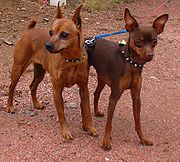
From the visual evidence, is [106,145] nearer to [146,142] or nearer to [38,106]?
[146,142]

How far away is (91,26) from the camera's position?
9398mm

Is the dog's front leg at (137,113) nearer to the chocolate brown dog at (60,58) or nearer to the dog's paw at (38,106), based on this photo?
the chocolate brown dog at (60,58)

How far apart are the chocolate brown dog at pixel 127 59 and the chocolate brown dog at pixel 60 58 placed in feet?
0.82

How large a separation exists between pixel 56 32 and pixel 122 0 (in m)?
7.88

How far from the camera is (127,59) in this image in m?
4.46

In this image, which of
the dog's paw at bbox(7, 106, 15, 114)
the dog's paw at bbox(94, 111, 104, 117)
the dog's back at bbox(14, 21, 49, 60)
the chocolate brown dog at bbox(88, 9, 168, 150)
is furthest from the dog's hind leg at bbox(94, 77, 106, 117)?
the dog's paw at bbox(7, 106, 15, 114)

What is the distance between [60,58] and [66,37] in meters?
0.35

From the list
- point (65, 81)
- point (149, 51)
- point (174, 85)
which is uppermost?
point (149, 51)

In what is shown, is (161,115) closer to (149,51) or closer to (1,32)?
(149,51)

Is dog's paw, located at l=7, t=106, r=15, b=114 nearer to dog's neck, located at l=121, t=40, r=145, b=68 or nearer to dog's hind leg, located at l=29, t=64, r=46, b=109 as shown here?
dog's hind leg, located at l=29, t=64, r=46, b=109

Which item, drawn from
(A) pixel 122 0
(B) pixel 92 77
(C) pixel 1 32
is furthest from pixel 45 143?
(A) pixel 122 0

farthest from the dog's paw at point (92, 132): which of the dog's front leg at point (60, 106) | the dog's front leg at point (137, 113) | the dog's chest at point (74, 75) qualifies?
the dog's chest at point (74, 75)

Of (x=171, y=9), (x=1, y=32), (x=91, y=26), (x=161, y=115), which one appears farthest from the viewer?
(x=171, y=9)

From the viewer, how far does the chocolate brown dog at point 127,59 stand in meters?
4.19
